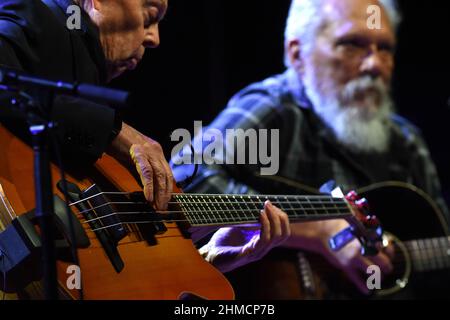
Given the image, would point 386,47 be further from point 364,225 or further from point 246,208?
point 246,208

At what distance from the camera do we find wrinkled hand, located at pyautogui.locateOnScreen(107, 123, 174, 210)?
2.05 metres

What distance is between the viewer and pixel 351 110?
13.9ft

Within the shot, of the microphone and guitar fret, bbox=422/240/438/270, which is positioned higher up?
the microphone

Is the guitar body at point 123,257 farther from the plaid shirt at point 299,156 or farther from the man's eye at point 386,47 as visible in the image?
the man's eye at point 386,47

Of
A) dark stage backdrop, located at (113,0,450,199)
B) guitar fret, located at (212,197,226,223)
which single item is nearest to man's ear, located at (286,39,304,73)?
dark stage backdrop, located at (113,0,450,199)

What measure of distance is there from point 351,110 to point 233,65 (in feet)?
2.61

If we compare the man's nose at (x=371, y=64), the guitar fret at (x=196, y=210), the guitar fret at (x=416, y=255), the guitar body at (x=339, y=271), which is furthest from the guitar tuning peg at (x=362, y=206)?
the man's nose at (x=371, y=64)

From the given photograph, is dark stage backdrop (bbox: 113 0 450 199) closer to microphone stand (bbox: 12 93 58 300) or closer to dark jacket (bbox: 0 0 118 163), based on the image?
dark jacket (bbox: 0 0 118 163)

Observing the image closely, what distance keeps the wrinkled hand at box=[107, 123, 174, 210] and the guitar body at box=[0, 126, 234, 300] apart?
0.04 metres

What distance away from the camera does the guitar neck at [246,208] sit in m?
2.21

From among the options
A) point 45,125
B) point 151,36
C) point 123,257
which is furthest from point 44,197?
point 151,36

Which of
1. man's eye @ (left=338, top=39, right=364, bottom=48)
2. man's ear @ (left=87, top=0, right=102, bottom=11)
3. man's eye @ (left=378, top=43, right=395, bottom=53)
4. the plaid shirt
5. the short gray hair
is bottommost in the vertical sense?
the plaid shirt

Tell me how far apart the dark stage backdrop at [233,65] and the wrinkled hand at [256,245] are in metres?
0.94

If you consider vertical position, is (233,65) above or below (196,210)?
above
